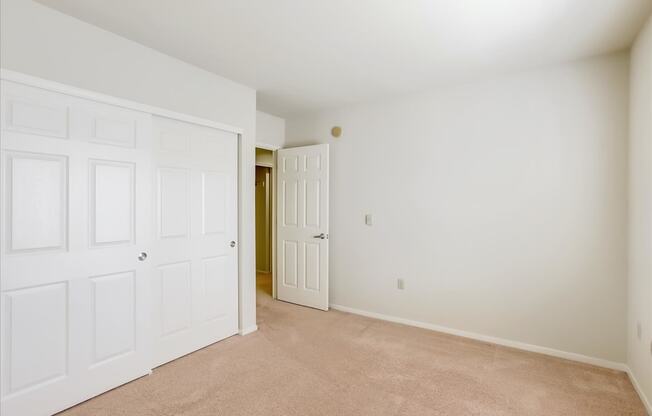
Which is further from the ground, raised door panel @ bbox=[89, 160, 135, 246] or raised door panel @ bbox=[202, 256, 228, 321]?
raised door panel @ bbox=[89, 160, 135, 246]

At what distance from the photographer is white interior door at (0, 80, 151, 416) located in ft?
6.11

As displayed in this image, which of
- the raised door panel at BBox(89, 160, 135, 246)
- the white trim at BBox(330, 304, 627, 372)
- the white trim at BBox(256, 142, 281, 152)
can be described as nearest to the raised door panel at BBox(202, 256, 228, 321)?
the raised door panel at BBox(89, 160, 135, 246)

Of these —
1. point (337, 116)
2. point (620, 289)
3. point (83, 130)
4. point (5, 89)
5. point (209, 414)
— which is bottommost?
point (209, 414)

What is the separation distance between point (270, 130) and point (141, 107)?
6.72 feet

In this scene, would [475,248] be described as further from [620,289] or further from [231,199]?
[231,199]

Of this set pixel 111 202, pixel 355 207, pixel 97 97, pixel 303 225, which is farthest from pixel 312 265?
pixel 97 97

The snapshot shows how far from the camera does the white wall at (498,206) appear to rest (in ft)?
8.63

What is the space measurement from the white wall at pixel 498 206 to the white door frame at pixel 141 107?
1313 mm

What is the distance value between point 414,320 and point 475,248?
1.04 meters

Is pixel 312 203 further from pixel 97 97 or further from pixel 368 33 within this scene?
pixel 97 97

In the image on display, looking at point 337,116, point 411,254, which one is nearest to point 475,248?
point 411,254

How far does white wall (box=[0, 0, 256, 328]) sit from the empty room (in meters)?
0.01

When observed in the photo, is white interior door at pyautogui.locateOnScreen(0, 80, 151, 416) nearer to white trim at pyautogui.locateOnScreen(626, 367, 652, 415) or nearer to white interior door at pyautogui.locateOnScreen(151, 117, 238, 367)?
white interior door at pyautogui.locateOnScreen(151, 117, 238, 367)

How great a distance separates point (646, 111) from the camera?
84.0 inches
